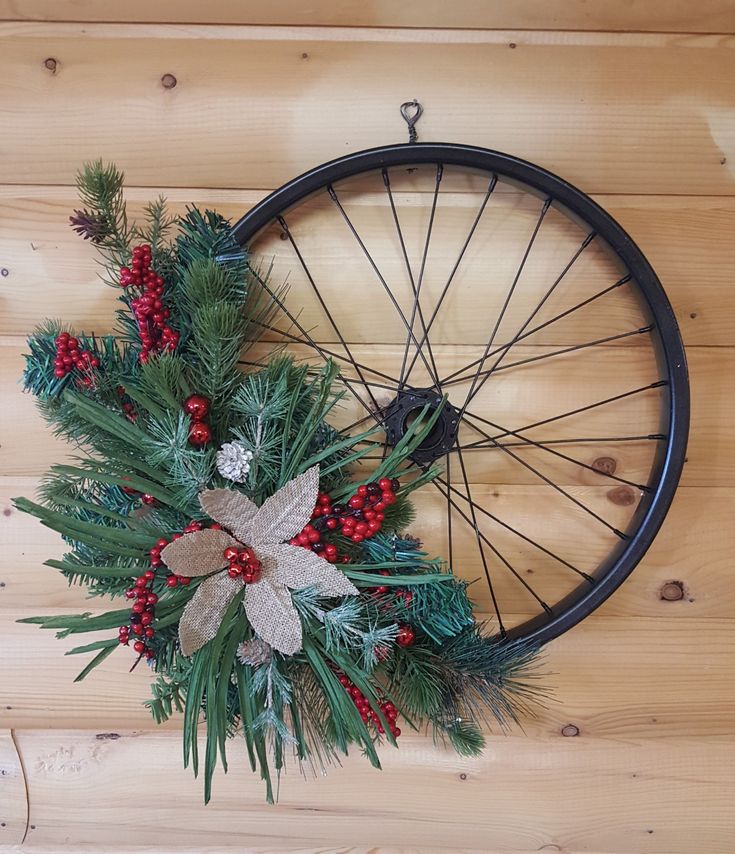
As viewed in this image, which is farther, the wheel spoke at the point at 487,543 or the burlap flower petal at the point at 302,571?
the wheel spoke at the point at 487,543

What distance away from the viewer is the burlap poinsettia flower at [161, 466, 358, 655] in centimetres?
58

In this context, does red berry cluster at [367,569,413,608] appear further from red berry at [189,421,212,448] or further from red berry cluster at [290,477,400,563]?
red berry at [189,421,212,448]

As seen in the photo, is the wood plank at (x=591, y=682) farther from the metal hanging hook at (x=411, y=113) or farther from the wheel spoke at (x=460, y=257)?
the metal hanging hook at (x=411, y=113)

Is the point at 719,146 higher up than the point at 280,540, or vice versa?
the point at 719,146

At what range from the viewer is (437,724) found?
2.23 ft

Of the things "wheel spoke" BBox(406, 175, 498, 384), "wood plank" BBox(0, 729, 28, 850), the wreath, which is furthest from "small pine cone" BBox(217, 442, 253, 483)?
"wood plank" BBox(0, 729, 28, 850)

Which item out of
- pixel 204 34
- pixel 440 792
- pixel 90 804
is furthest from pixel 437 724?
pixel 204 34

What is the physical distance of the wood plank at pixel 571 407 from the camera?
0.74m

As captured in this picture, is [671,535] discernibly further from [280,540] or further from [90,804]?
[90,804]

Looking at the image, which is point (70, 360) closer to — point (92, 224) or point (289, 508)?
point (92, 224)

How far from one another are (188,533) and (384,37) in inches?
21.4

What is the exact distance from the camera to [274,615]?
1.92 ft

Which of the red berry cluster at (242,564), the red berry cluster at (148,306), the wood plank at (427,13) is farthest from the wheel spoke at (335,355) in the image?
the wood plank at (427,13)

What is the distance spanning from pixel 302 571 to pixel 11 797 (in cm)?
49
